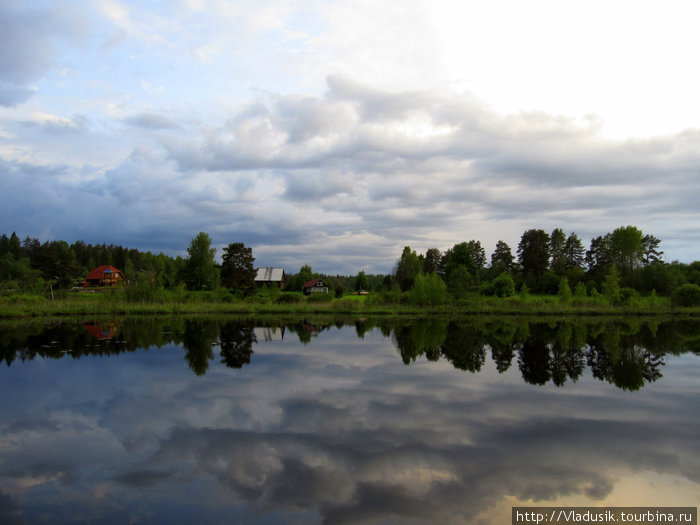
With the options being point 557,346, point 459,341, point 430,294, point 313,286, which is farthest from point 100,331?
point 313,286

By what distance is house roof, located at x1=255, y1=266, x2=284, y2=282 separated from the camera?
281ft

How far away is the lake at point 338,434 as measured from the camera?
7121mm

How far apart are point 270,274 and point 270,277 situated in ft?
3.79

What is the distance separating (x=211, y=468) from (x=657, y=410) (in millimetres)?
11906

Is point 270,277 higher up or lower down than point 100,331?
higher up

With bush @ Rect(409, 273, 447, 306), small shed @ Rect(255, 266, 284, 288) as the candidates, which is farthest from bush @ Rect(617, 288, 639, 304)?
small shed @ Rect(255, 266, 284, 288)

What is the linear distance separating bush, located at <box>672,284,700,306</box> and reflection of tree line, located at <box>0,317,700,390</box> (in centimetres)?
990

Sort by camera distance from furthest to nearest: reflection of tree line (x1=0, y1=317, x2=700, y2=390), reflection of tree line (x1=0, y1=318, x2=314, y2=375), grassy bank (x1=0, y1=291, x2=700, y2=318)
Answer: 1. grassy bank (x1=0, y1=291, x2=700, y2=318)
2. reflection of tree line (x1=0, y1=318, x2=314, y2=375)
3. reflection of tree line (x1=0, y1=317, x2=700, y2=390)

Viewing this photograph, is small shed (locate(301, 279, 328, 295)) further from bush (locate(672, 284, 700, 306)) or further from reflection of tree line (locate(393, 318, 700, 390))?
bush (locate(672, 284, 700, 306))

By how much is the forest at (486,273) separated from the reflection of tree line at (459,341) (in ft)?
34.4

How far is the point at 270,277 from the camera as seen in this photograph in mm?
86250

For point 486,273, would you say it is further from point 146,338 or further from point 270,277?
point 146,338

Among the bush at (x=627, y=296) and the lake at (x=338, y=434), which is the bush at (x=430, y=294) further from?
the lake at (x=338, y=434)

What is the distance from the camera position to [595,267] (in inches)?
2729
